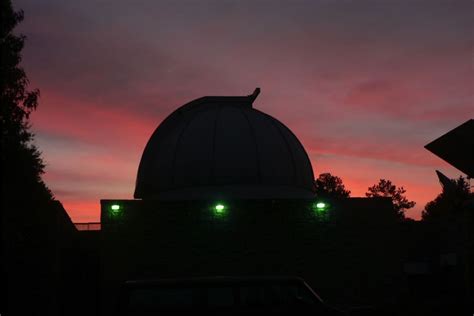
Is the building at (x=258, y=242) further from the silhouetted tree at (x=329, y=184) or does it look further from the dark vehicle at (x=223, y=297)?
the silhouetted tree at (x=329, y=184)

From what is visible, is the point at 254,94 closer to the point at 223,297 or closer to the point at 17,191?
the point at 17,191

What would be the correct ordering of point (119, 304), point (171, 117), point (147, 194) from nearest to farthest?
point (119, 304)
point (147, 194)
point (171, 117)

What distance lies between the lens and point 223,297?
1363cm

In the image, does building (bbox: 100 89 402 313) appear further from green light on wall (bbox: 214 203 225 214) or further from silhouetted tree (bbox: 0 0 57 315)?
silhouetted tree (bbox: 0 0 57 315)

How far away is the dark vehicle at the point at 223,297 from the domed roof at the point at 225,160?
1315cm

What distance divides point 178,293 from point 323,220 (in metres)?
10.9

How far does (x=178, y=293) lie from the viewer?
1358cm

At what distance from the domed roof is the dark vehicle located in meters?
13.2

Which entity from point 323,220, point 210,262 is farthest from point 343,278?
point 210,262

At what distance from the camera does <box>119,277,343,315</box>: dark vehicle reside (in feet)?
43.8

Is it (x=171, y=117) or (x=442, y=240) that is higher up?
(x=171, y=117)

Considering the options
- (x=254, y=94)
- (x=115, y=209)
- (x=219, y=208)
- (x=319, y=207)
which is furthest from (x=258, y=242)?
(x=254, y=94)

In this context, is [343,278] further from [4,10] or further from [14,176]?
[4,10]

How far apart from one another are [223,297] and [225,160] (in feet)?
46.7
